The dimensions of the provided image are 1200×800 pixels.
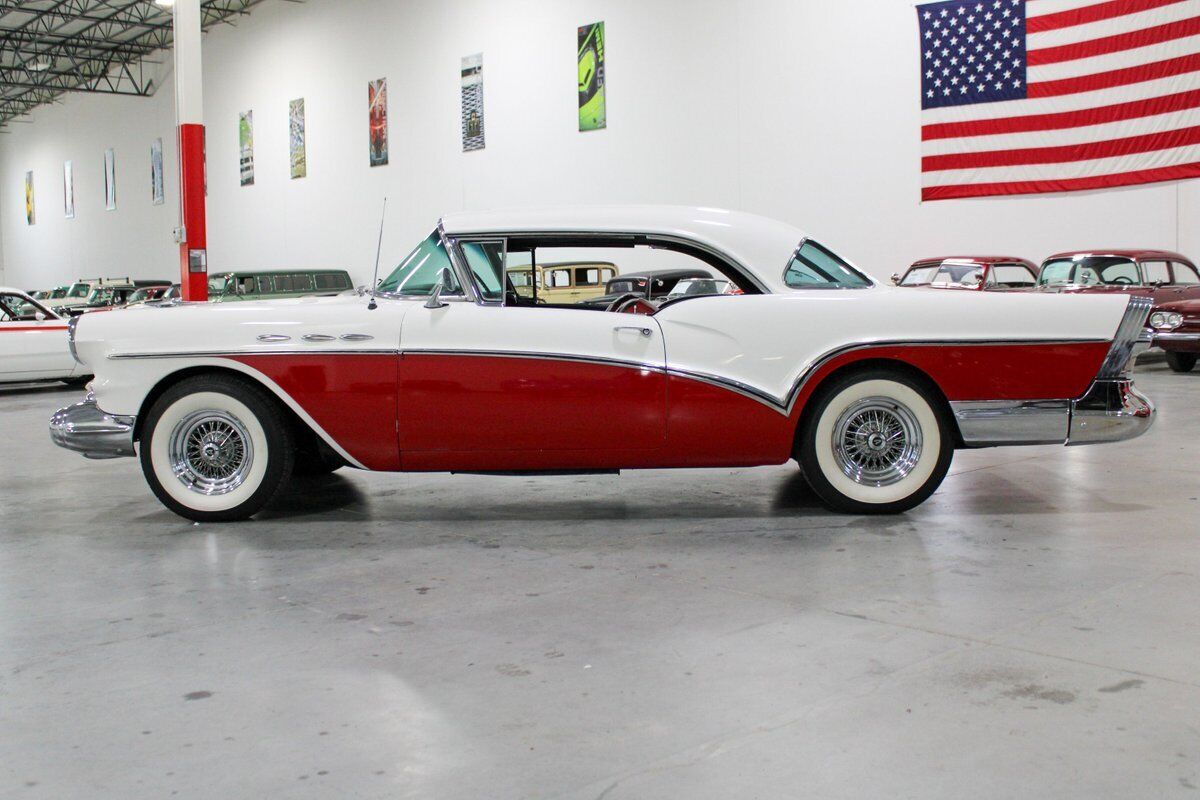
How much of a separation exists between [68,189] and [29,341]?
1261 inches

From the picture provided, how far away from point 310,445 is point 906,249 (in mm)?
12792

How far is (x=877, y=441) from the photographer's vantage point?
493 cm

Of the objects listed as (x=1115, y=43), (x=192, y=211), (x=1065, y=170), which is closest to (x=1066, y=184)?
(x=1065, y=170)

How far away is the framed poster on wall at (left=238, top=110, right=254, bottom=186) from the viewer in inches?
1131

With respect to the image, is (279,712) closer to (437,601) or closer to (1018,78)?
(437,601)

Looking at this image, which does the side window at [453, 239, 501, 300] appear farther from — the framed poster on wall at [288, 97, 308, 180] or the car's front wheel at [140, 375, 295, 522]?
the framed poster on wall at [288, 97, 308, 180]

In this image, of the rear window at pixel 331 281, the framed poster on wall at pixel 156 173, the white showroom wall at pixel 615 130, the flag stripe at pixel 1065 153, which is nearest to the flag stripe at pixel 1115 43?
the flag stripe at pixel 1065 153

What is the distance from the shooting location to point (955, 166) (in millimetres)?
15594

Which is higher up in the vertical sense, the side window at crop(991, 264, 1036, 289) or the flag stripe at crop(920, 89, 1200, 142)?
the flag stripe at crop(920, 89, 1200, 142)

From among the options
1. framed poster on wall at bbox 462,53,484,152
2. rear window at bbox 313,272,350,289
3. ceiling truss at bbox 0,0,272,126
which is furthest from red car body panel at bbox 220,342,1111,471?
ceiling truss at bbox 0,0,272,126

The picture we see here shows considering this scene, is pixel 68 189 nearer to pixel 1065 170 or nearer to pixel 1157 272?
pixel 1065 170

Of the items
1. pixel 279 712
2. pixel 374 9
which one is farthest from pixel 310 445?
pixel 374 9

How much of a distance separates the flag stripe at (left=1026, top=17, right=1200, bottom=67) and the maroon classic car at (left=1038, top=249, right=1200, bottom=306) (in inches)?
109

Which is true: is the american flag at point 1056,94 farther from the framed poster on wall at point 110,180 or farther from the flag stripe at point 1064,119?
the framed poster on wall at point 110,180
